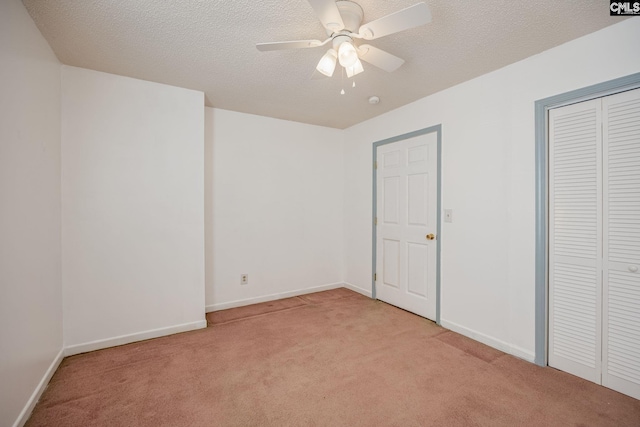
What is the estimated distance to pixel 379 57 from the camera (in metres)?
1.87

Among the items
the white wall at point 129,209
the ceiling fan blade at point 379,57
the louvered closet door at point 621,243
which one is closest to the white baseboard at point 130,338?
the white wall at point 129,209

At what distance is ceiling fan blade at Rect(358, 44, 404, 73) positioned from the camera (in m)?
1.79

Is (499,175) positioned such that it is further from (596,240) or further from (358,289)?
(358,289)

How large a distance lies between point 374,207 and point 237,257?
6.42ft

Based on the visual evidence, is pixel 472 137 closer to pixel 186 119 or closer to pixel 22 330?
pixel 186 119

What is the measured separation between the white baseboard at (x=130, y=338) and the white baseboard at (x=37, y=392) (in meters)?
0.10

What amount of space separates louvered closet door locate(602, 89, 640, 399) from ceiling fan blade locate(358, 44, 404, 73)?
4.95 ft

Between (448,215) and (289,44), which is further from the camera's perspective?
(448,215)

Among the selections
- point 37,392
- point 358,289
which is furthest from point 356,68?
point 358,289

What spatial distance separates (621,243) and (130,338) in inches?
158

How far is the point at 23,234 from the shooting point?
1740 mm

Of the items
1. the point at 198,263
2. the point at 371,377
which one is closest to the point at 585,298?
the point at 371,377

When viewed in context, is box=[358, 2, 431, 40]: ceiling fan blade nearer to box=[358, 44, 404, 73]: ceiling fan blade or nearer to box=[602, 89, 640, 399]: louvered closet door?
box=[358, 44, 404, 73]: ceiling fan blade

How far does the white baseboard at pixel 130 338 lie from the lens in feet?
8.03
